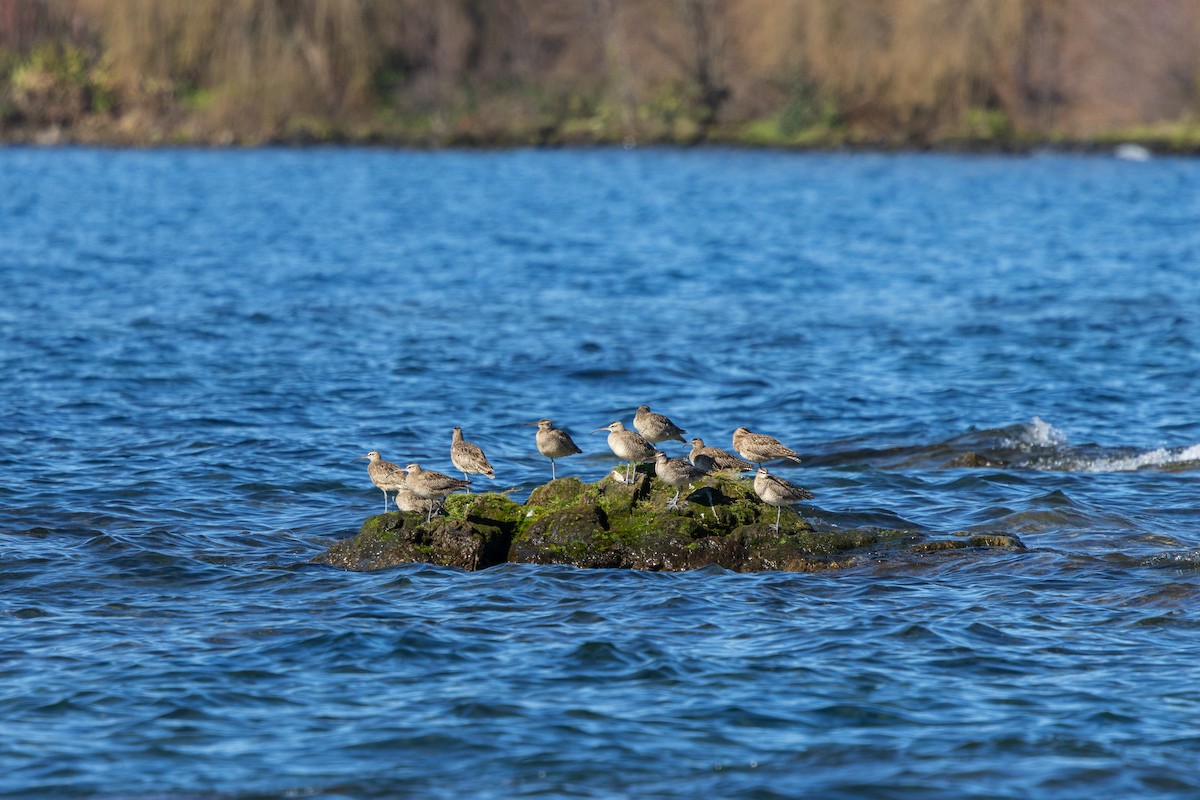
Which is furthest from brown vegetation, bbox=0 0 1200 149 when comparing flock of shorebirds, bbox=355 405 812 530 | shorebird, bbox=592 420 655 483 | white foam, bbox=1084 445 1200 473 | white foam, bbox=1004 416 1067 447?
shorebird, bbox=592 420 655 483

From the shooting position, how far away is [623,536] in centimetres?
1514

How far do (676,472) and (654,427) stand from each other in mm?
1315

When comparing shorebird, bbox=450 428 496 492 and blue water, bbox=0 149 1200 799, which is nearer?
blue water, bbox=0 149 1200 799

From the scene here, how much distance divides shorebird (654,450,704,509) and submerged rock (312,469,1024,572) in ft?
0.35

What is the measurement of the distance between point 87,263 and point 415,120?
199ft

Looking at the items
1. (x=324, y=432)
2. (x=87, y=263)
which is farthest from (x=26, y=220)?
(x=324, y=432)

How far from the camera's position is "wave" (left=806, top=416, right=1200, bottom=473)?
778 inches

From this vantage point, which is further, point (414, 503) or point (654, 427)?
point (654, 427)

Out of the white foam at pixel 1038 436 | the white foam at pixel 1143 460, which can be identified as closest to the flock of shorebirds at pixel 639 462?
the white foam at pixel 1143 460

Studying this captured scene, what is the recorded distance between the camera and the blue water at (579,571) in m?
10.8

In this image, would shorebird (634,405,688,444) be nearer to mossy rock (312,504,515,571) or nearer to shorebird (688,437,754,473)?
shorebird (688,437,754,473)

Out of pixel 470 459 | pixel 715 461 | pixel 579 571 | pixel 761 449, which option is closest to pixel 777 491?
pixel 715 461

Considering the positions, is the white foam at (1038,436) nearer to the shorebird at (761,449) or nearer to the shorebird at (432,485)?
the shorebird at (761,449)

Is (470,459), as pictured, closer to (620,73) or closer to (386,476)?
(386,476)
